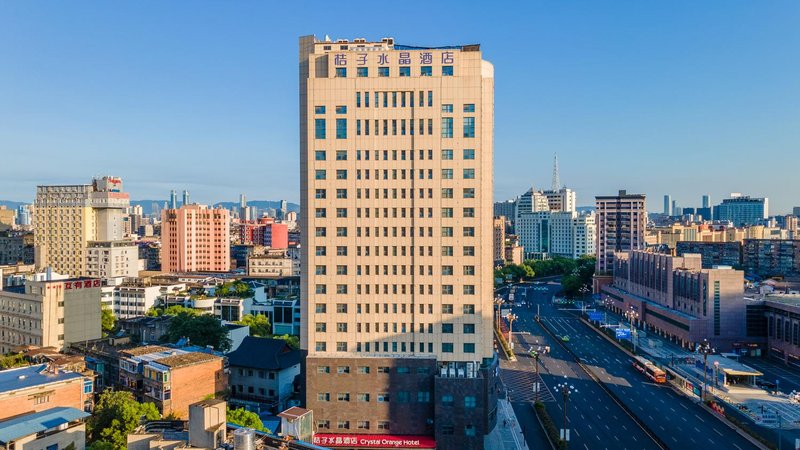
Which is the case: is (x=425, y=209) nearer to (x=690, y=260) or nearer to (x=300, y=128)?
(x=300, y=128)

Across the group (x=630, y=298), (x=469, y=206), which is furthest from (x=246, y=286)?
(x=630, y=298)

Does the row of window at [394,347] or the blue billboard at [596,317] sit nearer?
the row of window at [394,347]

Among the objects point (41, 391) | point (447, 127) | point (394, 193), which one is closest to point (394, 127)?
point (447, 127)

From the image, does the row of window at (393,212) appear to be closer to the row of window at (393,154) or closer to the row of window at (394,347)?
the row of window at (393,154)

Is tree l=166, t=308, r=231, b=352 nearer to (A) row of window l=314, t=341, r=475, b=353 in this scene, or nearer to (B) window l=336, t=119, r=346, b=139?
(A) row of window l=314, t=341, r=475, b=353

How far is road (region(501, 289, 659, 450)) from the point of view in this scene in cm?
6838

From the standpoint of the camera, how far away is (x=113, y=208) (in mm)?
165125

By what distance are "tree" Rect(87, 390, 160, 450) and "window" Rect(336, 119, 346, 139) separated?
36.6 m

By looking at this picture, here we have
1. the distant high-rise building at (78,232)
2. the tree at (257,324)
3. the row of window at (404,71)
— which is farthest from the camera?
the distant high-rise building at (78,232)

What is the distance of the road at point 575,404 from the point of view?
224 ft

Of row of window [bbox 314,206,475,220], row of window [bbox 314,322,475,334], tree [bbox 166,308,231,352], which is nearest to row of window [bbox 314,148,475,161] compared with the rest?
row of window [bbox 314,206,475,220]

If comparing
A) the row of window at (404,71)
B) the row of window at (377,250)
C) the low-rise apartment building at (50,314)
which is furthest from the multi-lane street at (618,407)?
the low-rise apartment building at (50,314)

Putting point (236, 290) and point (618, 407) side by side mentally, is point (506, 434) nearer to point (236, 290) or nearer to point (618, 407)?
point (618, 407)

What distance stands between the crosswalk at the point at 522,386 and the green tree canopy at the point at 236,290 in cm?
6284
